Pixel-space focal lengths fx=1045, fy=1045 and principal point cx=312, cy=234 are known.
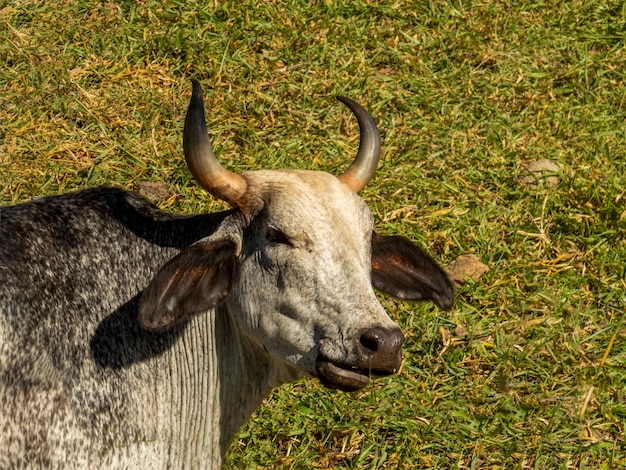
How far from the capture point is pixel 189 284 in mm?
5031

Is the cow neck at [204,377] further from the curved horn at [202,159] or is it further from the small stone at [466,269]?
the small stone at [466,269]

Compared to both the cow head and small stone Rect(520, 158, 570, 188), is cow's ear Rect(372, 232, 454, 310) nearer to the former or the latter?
the cow head

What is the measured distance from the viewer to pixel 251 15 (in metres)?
9.68

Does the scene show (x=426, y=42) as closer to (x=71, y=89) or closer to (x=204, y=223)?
(x=71, y=89)

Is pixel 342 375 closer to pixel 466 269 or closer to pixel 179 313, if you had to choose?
pixel 179 313

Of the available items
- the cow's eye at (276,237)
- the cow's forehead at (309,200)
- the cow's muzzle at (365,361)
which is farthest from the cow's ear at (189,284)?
the cow's muzzle at (365,361)

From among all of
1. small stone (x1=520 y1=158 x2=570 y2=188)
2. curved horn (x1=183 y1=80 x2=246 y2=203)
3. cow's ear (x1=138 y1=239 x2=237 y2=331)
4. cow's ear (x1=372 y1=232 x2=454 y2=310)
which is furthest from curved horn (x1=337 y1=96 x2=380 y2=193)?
small stone (x1=520 y1=158 x2=570 y2=188)

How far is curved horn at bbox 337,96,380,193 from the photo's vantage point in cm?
566

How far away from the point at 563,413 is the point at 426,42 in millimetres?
4089

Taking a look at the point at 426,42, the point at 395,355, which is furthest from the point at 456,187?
the point at 395,355

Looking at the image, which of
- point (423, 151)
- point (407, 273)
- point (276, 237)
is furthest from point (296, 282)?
point (423, 151)

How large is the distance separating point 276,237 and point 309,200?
10.1 inches

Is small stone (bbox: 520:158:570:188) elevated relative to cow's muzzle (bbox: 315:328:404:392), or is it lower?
lower

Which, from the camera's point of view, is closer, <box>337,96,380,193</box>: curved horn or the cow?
the cow
